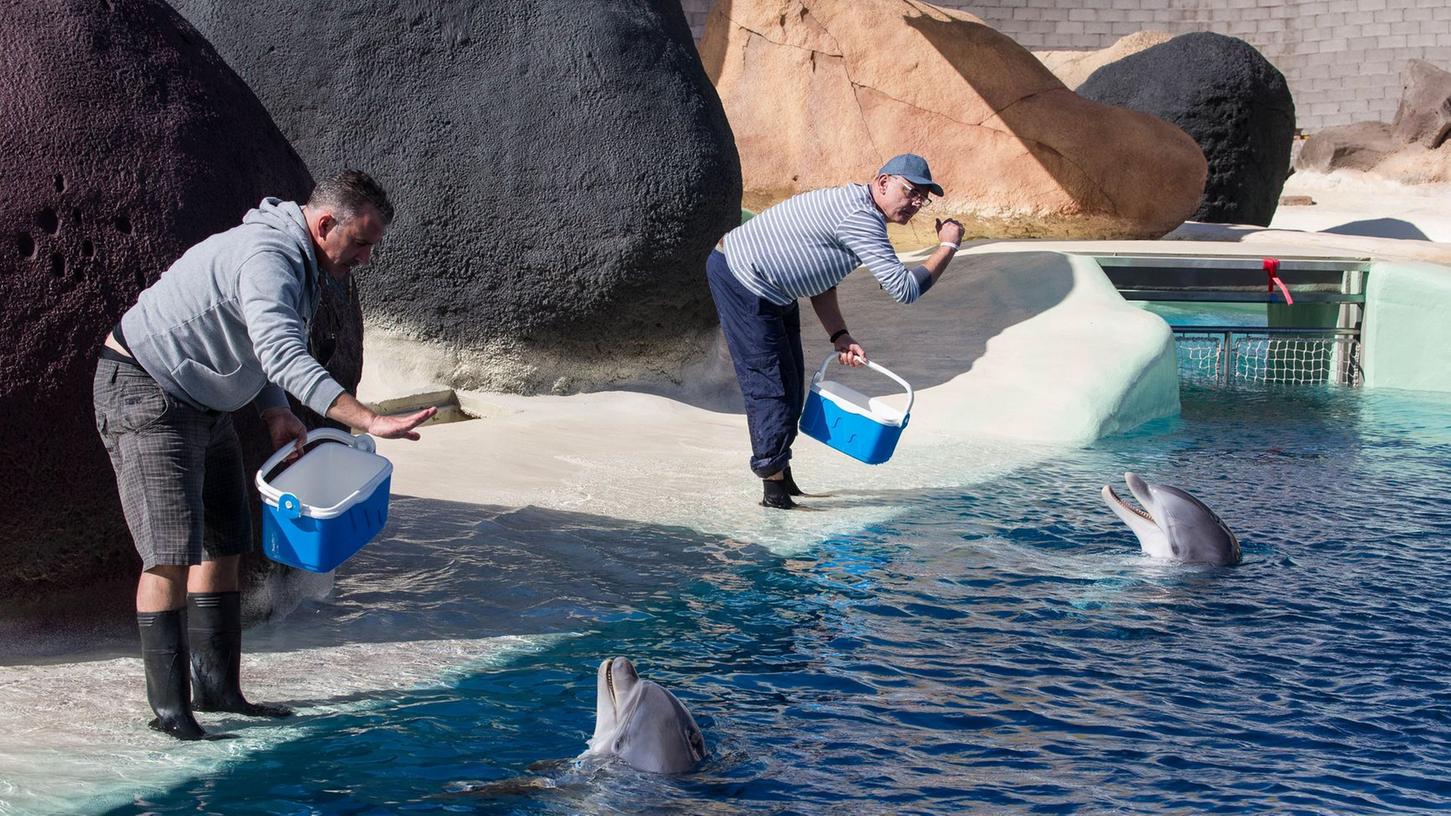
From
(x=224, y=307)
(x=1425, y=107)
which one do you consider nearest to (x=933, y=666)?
(x=224, y=307)

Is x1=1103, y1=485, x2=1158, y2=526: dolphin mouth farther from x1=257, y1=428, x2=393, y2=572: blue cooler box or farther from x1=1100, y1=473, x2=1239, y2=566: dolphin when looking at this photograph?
x1=257, y1=428, x2=393, y2=572: blue cooler box

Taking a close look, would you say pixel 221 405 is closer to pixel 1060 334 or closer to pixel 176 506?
pixel 176 506

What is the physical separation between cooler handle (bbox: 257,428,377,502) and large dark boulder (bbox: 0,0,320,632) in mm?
590

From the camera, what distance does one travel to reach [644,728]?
9.25ft

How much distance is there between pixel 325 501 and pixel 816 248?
2.39 m

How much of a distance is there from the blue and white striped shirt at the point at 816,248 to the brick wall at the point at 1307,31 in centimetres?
2331

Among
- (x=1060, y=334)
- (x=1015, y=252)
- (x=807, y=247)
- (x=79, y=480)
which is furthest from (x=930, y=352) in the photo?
(x=79, y=480)

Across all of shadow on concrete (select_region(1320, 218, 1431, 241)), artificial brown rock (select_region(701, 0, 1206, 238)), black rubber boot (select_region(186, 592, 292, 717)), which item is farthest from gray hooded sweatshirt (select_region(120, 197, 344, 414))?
shadow on concrete (select_region(1320, 218, 1431, 241))

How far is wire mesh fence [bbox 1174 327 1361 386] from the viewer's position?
31.8 ft

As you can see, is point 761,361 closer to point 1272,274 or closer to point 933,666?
point 933,666

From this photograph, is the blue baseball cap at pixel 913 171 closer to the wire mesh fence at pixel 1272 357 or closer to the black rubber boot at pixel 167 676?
the black rubber boot at pixel 167 676

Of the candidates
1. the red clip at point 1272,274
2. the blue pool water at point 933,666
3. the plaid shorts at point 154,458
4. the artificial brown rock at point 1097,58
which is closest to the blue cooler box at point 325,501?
the plaid shorts at point 154,458

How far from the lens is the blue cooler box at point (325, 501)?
298 cm

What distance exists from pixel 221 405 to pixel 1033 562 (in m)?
2.63
